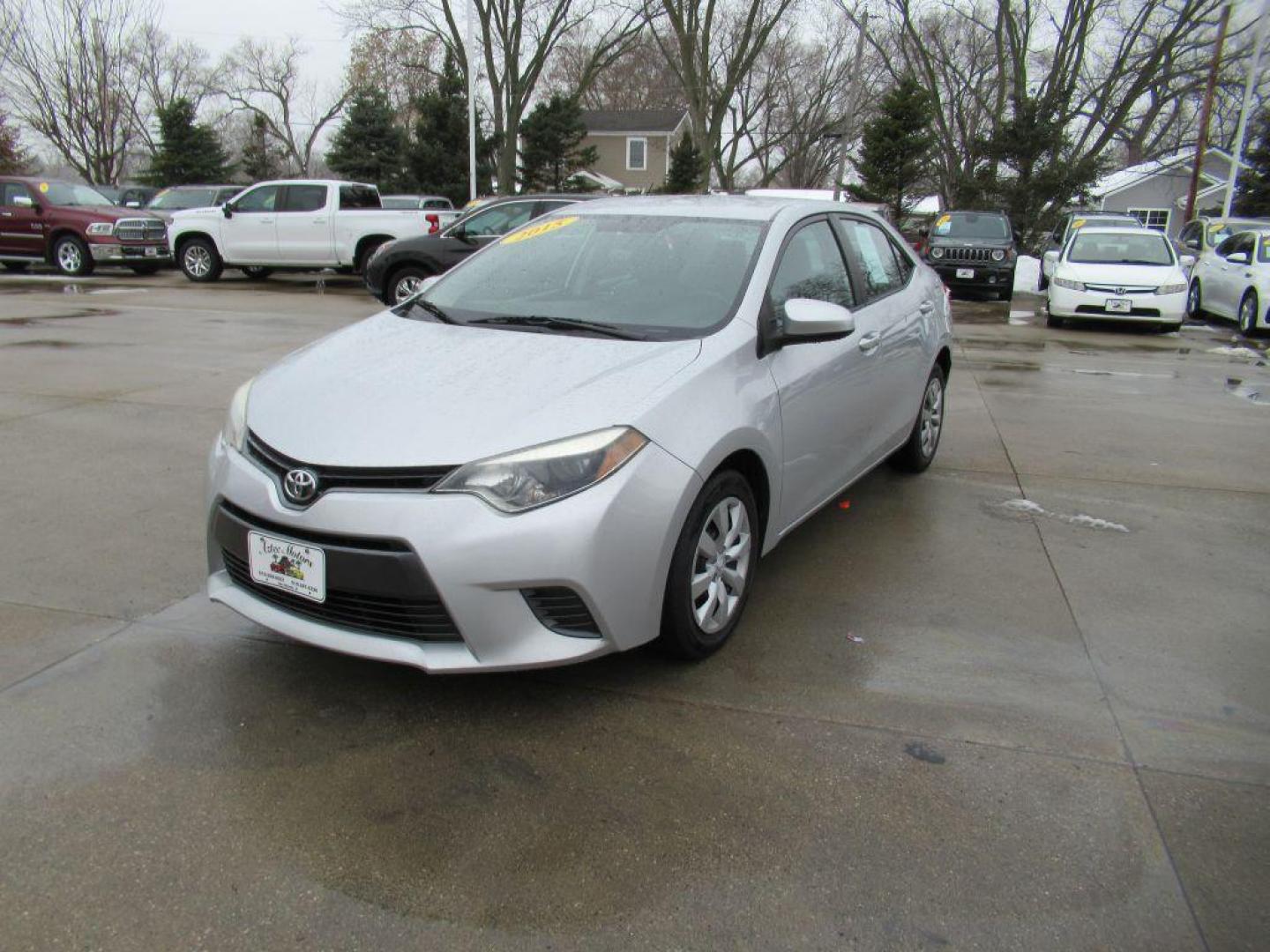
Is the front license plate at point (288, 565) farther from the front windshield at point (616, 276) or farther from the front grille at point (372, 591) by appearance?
the front windshield at point (616, 276)

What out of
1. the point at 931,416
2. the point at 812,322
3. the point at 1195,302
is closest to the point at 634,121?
the point at 1195,302

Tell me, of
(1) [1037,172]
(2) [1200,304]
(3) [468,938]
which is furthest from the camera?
(1) [1037,172]

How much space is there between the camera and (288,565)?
291 centimetres

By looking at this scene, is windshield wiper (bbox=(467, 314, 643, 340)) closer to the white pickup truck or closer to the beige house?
the white pickup truck

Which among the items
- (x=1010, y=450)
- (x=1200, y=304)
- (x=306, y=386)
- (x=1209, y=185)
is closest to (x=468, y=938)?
(x=306, y=386)

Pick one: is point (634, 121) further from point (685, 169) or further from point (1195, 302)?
point (1195, 302)

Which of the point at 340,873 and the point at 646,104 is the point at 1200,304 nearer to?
the point at 340,873

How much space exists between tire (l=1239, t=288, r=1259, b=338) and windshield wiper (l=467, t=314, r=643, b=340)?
→ 1292 cm

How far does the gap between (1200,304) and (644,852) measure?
16672 mm

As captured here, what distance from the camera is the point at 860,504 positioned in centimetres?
533

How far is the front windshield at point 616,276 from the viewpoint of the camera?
146 inches

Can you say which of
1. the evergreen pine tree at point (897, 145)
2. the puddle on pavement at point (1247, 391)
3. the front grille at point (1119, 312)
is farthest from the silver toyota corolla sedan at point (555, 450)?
the evergreen pine tree at point (897, 145)

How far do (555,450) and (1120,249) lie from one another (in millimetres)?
14118

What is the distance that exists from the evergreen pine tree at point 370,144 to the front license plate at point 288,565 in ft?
117
